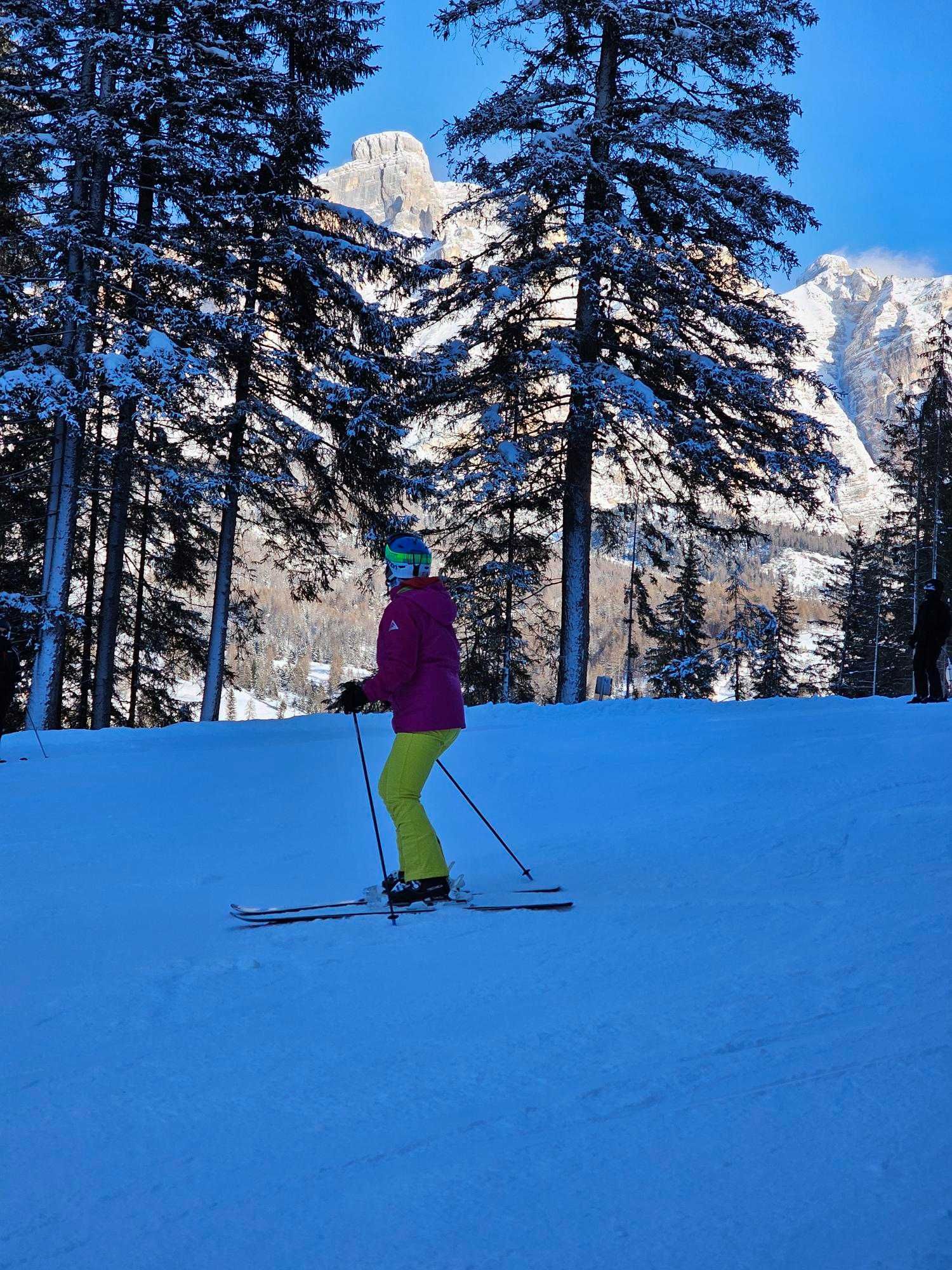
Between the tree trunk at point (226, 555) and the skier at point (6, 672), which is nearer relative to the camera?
the skier at point (6, 672)

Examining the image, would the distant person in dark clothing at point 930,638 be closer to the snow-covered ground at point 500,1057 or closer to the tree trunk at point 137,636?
the snow-covered ground at point 500,1057

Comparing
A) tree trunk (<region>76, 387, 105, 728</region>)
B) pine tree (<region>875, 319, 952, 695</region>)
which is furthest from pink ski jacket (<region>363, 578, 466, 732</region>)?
pine tree (<region>875, 319, 952, 695</region>)

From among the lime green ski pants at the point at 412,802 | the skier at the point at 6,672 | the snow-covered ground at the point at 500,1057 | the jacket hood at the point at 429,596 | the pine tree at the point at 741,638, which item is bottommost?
the snow-covered ground at the point at 500,1057

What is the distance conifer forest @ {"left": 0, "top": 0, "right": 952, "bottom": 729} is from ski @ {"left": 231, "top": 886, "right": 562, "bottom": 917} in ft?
32.3

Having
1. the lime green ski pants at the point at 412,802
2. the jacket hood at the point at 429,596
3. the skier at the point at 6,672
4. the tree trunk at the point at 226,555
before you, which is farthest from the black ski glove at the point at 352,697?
the tree trunk at the point at 226,555

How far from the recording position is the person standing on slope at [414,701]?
4.59m

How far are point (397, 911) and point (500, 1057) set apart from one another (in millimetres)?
1733

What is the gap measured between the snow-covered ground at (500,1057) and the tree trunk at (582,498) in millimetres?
9134

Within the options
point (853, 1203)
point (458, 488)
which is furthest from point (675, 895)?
point (458, 488)

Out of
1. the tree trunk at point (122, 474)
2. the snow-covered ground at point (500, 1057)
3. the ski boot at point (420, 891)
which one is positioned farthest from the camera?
the tree trunk at point (122, 474)

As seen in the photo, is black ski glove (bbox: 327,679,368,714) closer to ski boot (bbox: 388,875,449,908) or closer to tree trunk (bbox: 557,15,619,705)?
ski boot (bbox: 388,875,449,908)

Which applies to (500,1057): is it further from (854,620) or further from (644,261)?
(854,620)

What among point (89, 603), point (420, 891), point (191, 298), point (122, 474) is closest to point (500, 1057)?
point (420, 891)

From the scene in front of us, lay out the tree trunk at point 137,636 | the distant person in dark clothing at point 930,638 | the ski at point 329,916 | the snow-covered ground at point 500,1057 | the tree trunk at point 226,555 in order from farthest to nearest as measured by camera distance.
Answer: the tree trunk at point 137,636 → the tree trunk at point 226,555 → the distant person in dark clothing at point 930,638 → the ski at point 329,916 → the snow-covered ground at point 500,1057
